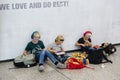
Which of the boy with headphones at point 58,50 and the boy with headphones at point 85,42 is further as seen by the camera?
the boy with headphones at point 85,42

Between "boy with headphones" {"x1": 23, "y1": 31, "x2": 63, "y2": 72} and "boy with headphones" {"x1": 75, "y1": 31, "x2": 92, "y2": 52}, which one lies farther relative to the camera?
"boy with headphones" {"x1": 75, "y1": 31, "x2": 92, "y2": 52}

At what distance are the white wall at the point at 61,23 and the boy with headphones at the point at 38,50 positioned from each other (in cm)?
11

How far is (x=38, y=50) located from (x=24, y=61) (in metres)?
0.34

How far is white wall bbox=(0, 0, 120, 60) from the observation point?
416 cm

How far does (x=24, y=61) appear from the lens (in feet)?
13.2

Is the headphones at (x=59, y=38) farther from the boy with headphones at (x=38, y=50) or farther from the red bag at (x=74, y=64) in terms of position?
the red bag at (x=74, y=64)

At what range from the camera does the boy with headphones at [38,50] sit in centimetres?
406

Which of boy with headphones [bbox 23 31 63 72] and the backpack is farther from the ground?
boy with headphones [bbox 23 31 63 72]

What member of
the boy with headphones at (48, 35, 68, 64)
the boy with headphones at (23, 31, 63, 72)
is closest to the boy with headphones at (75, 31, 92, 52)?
the boy with headphones at (48, 35, 68, 64)

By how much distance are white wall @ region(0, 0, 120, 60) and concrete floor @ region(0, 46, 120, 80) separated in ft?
1.40

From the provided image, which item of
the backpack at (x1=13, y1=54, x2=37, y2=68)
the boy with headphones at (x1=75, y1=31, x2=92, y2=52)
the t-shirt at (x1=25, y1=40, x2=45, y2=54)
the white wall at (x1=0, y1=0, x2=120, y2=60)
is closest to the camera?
the backpack at (x1=13, y1=54, x2=37, y2=68)

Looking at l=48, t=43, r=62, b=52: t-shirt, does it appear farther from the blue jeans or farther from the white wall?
the blue jeans

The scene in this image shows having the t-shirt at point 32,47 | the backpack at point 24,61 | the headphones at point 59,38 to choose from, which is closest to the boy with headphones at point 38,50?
the t-shirt at point 32,47

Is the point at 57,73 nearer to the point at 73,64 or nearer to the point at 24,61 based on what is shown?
the point at 73,64
